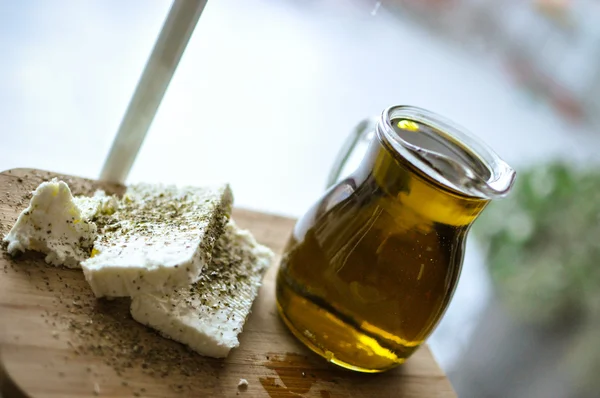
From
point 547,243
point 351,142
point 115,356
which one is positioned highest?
point 351,142

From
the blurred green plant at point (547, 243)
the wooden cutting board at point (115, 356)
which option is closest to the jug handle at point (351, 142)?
the wooden cutting board at point (115, 356)

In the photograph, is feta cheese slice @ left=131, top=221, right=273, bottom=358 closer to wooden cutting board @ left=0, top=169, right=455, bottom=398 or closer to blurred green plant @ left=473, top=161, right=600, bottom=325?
wooden cutting board @ left=0, top=169, right=455, bottom=398

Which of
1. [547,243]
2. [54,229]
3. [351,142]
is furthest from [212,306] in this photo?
[547,243]

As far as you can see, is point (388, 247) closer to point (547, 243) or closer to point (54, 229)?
point (54, 229)

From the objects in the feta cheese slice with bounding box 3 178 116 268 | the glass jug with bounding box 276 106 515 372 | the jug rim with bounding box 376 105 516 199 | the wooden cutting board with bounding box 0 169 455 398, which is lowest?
the wooden cutting board with bounding box 0 169 455 398

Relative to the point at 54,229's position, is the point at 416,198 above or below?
above

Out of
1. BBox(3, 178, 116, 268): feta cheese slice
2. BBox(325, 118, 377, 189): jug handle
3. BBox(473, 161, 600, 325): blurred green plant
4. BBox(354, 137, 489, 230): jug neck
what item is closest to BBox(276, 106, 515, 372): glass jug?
BBox(354, 137, 489, 230): jug neck

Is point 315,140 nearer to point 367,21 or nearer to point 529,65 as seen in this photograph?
point 367,21
